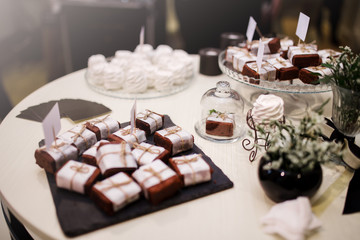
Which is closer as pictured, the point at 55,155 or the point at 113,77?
the point at 55,155

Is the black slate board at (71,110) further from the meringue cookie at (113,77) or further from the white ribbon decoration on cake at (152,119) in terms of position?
the white ribbon decoration on cake at (152,119)

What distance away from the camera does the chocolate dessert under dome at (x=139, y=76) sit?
80.8 inches

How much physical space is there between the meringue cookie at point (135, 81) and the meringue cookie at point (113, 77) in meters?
0.05

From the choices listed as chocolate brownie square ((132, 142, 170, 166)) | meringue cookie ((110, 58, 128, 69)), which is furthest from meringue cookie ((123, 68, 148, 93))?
chocolate brownie square ((132, 142, 170, 166))

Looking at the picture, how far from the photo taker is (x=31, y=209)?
3.94 ft

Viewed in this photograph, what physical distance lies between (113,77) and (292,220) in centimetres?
137

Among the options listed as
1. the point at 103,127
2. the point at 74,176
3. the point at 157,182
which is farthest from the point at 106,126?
the point at 157,182

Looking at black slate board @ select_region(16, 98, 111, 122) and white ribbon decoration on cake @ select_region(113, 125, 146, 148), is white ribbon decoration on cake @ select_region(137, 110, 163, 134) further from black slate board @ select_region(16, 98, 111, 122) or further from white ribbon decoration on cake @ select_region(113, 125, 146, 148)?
black slate board @ select_region(16, 98, 111, 122)

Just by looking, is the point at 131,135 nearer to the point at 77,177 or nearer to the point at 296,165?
the point at 77,177

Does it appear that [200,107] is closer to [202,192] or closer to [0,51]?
[202,192]

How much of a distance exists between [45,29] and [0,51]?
523 mm

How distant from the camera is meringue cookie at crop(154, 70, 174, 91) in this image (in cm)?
207

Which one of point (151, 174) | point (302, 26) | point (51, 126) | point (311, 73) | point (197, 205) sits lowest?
point (197, 205)

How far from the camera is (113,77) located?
81.0 inches
